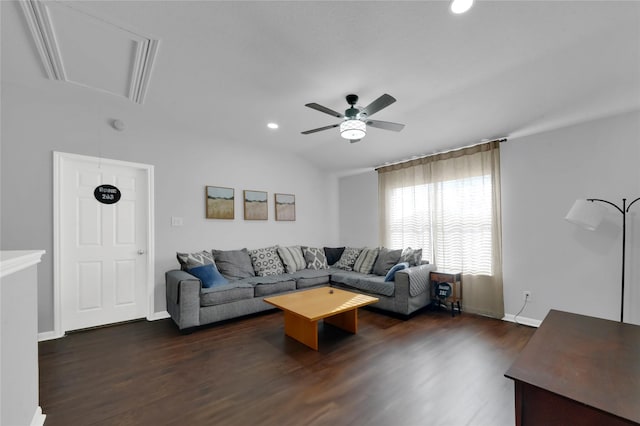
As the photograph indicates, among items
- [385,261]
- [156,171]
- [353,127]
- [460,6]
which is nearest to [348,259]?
[385,261]

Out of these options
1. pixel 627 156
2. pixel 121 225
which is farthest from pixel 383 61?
pixel 121 225

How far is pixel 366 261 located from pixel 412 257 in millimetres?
814

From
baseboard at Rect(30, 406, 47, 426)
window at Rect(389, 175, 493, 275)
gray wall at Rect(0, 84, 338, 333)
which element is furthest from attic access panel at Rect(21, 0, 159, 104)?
window at Rect(389, 175, 493, 275)

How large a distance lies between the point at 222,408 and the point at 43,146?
3413mm

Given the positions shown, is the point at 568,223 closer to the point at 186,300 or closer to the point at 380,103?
the point at 380,103

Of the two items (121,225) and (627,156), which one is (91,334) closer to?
Answer: (121,225)

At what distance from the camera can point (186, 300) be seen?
3.14m

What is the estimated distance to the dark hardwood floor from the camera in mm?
1791

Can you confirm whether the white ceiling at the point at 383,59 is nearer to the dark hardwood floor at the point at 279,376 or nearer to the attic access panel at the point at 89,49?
the attic access panel at the point at 89,49

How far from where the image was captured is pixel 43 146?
3.05 meters

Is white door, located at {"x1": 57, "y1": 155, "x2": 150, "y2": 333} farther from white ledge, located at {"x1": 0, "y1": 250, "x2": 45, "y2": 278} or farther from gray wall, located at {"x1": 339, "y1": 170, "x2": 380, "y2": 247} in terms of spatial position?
gray wall, located at {"x1": 339, "y1": 170, "x2": 380, "y2": 247}

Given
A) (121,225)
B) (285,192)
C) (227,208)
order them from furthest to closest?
(285,192)
(227,208)
(121,225)

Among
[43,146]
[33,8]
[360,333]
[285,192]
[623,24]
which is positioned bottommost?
[360,333]

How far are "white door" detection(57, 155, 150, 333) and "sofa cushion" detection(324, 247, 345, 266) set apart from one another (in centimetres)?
305
